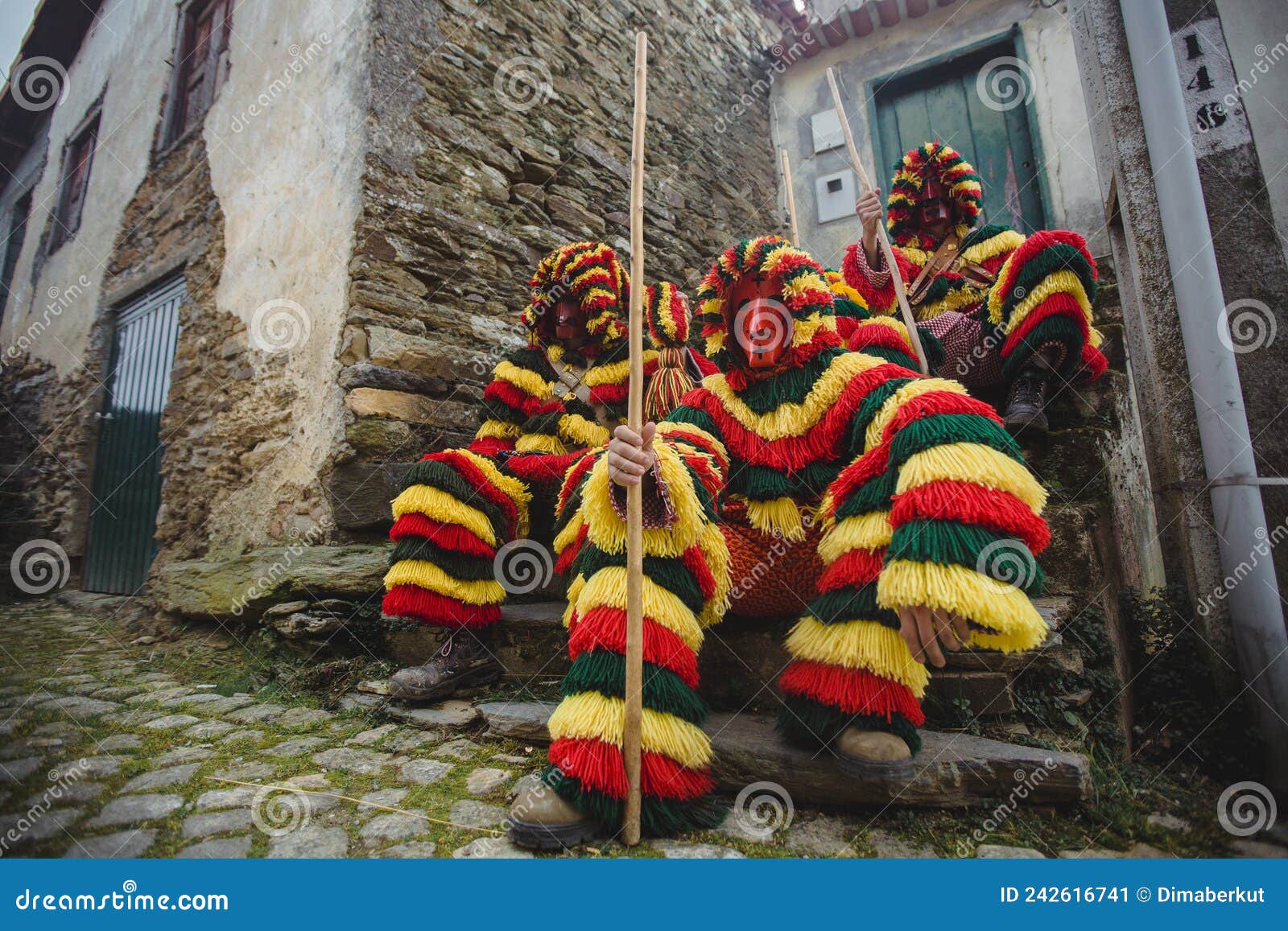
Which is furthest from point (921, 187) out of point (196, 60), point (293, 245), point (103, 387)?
point (103, 387)

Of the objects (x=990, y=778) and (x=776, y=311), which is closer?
(x=990, y=778)

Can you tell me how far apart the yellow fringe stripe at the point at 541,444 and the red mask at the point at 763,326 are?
1398mm

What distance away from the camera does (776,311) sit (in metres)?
1.80

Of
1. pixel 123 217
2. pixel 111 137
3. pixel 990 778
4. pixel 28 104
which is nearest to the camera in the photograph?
pixel 990 778

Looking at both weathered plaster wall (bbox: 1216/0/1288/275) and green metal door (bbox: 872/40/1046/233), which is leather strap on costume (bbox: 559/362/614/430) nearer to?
weathered plaster wall (bbox: 1216/0/1288/275)

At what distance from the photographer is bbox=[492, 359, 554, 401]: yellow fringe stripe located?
3.11 meters

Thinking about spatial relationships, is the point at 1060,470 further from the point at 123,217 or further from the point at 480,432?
the point at 123,217

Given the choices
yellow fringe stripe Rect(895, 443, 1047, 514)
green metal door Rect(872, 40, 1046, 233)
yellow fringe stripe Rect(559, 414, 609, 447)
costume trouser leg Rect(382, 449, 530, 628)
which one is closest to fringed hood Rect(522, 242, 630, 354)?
yellow fringe stripe Rect(559, 414, 609, 447)

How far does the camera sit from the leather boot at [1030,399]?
8.12 feet

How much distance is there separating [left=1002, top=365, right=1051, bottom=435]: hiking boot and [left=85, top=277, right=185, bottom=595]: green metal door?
19.5ft

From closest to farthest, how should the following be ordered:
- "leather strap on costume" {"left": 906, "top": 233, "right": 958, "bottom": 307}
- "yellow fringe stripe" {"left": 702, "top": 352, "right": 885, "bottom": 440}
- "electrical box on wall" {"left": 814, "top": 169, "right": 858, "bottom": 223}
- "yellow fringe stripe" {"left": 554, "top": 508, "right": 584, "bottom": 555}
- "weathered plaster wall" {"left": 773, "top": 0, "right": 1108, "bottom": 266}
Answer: "yellow fringe stripe" {"left": 702, "top": 352, "right": 885, "bottom": 440} → "yellow fringe stripe" {"left": 554, "top": 508, "right": 584, "bottom": 555} → "leather strap on costume" {"left": 906, "top": 233, "right": 958, "bottom": 307} → "weathered plaster wall" {"left": 773, "top": 0, "right": 1108, "bottom": 266} → "electrical box on wall" {"left": 814, "top": 169, "right": 858, "bottom": 223}

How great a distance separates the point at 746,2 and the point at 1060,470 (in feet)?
24.6

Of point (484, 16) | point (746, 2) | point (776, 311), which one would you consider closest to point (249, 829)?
point (776, 311)

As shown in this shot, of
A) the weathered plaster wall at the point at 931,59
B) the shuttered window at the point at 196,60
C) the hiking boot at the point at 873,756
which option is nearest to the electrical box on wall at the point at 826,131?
the weathered plaster wall at the point at 931,59
